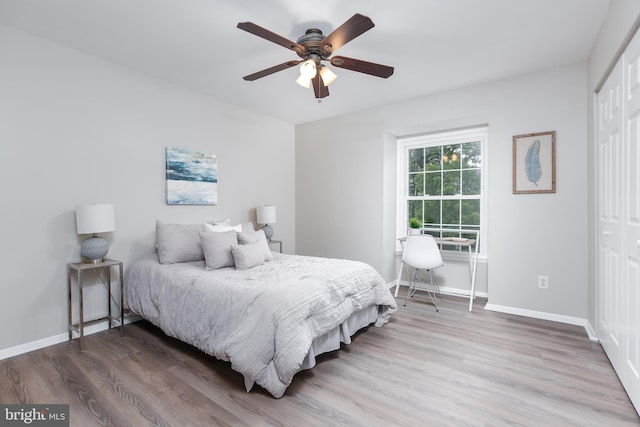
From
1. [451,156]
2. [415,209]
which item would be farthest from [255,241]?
[451,156]

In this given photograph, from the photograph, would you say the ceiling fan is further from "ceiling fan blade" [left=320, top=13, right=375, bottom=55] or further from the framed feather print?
the framed feather print

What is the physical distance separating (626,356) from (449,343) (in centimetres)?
112

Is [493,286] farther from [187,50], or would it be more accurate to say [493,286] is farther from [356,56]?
[187,50]

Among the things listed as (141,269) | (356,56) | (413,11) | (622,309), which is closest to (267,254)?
(141,269)

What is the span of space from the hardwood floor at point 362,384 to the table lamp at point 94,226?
78 cm

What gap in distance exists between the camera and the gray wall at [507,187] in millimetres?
3070

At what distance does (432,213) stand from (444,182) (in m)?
0.46

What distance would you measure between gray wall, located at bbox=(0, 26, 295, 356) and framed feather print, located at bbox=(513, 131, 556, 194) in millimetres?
3549

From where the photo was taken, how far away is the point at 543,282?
3232 millimetres

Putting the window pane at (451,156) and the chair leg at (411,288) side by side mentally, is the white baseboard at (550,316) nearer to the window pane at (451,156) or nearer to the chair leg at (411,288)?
the chair leg at (411,288)

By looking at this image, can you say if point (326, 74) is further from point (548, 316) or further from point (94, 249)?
point (548, 316)

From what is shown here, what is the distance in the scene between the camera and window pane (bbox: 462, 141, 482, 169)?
4.09 m

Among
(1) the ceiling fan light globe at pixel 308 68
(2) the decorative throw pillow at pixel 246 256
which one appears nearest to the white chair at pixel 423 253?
(2) the decorative throw pillow at pixel 246 256

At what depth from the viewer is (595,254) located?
8.78 feet
